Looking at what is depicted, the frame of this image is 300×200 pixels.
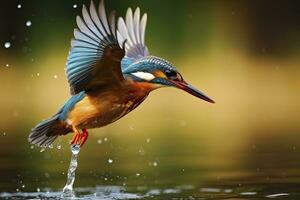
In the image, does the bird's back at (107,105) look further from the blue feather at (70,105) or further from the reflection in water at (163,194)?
the reflection in water at (163,194)

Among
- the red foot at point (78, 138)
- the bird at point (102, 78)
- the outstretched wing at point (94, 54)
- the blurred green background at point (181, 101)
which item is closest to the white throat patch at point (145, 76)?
the bird at point (102, 78)

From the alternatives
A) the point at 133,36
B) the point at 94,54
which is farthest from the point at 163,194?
the point at 133,36

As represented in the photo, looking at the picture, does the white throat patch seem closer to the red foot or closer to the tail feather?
the red foot

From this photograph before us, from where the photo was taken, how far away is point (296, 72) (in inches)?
731

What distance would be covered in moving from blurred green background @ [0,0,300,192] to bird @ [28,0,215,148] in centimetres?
79

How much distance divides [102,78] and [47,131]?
2.07 ft

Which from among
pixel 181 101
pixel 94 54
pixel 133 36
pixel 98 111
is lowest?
pixel 98 111

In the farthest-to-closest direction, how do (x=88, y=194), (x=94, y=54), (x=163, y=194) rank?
1. (x=88, y=194)
2. (x=163, y=194)
3. (x=94, y=54)

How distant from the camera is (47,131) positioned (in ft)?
26.7

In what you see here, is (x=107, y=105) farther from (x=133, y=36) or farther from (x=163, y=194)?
(x=133, y=36)

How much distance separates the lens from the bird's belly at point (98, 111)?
7.72 m

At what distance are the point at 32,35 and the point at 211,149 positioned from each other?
799 centimetres

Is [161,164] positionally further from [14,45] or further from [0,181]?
[14,45]

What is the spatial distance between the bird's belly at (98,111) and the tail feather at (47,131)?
16cm
